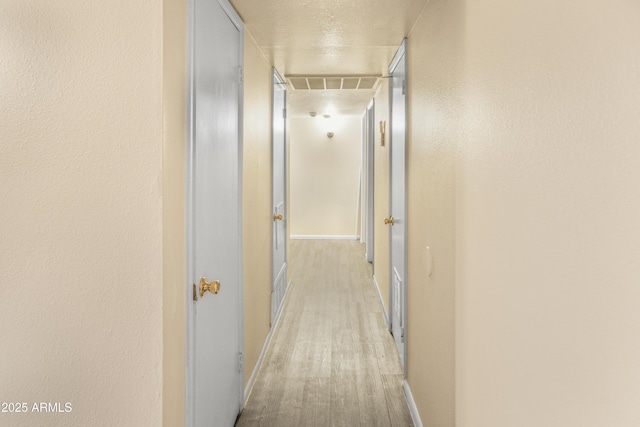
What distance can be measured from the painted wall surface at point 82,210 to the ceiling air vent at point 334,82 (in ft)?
9.41

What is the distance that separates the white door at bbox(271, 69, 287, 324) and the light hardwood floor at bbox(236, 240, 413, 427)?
0.80 feet

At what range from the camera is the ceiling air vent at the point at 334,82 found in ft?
13.7

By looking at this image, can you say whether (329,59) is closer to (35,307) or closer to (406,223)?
(406,223)

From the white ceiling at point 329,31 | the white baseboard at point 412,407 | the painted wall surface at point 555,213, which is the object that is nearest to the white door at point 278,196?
the white ceiling at point 329,31

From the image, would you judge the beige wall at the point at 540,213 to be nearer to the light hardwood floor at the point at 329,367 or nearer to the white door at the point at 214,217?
the light hardwood floor at the point at 329,367

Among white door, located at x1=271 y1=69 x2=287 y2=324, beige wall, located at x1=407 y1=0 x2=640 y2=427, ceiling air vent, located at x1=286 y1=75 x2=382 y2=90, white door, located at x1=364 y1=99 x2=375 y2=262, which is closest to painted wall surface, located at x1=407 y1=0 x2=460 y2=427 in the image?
beige wall, located at x1=407 y1=0 x2=640 y2=427

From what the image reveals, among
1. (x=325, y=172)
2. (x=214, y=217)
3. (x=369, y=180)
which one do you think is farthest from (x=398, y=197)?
(x=325, y=172)

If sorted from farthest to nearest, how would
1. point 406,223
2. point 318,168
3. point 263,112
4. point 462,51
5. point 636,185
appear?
point 318,168 < point 263,112 < point 406,223 < point 462,51 < point 636,185

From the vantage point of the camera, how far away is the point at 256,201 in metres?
3.02

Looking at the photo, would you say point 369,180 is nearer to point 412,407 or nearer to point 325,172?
point 325,172

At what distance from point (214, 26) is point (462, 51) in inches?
39.9

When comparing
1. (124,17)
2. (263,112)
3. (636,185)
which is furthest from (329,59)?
(636,185)

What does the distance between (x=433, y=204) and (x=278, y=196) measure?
2.28m

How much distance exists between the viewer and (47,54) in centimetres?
141
